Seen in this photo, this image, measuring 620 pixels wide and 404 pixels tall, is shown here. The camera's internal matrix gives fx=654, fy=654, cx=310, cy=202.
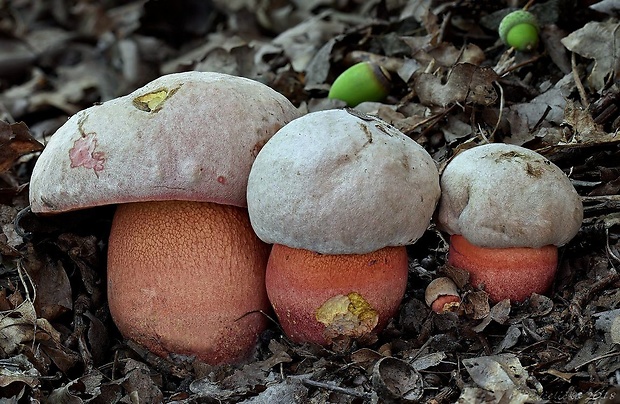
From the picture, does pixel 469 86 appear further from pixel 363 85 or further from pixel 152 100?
pixel 152 100

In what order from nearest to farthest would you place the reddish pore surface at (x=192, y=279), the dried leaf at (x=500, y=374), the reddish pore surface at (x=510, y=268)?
1. the dried leaf at (x=500, y=374)
2. the reddish pore surface at (x=510, y=268)
3. the reddish pore surface at (x=192, y=279)

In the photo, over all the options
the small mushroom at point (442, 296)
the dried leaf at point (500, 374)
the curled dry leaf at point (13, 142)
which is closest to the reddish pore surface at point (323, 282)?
the small mushroom at point (442, 296)

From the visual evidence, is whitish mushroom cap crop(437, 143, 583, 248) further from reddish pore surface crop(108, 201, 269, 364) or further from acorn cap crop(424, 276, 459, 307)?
reddish pore surface crop(108, 201, 269, 364)

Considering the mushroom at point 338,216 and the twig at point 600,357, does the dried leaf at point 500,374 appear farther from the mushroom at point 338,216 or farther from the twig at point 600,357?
the mushroom at point 338,216

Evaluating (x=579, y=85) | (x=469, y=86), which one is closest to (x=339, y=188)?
(x=469, y=86)

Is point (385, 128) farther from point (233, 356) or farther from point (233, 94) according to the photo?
point (233, 356)

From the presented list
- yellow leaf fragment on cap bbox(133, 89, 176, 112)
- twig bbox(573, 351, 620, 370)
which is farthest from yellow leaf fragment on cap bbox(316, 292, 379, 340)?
yellow leaf fragment on cap bbox(133, 89, 176, 112)

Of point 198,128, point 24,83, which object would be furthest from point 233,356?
point 24,83

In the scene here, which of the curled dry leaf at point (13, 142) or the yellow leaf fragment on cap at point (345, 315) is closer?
the yellow leaf fragment on cap at point (345, 315)

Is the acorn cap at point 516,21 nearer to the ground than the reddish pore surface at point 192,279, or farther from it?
farther from it
